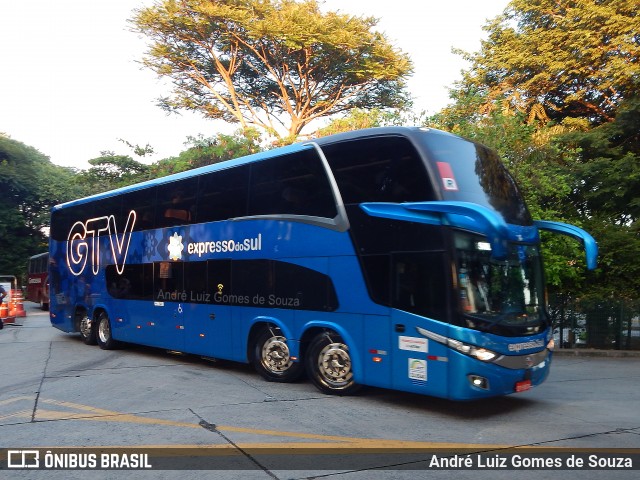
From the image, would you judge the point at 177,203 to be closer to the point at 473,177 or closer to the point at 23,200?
the point at 473,177

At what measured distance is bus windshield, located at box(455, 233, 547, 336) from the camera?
741cm

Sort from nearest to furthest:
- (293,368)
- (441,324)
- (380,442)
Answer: (380,442) < (441,324) < (293,368)

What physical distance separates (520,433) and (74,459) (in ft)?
16.3

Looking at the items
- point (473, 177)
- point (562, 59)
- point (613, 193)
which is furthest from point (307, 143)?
point (562, 59)

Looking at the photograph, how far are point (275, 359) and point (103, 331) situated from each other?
7.10 meters

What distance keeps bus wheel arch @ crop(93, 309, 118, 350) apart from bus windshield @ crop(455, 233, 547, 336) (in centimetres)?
1035

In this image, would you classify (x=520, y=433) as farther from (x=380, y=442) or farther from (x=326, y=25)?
(x=326, y=25)

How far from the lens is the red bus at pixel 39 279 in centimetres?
3250

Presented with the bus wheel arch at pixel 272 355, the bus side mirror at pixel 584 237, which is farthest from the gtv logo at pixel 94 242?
the bus side mirror at pixel 584 237

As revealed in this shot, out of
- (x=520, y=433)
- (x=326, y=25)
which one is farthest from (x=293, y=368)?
(x=326, y=25)

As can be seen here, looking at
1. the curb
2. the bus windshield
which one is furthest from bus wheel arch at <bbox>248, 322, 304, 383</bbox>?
the curb

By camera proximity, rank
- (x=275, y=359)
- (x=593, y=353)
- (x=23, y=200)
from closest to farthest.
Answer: (x=275, y=359) < (x=593, y=353) < (x=23, y=200)

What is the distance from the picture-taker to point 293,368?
977cm

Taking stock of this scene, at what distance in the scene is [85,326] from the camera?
1603 centimetres
